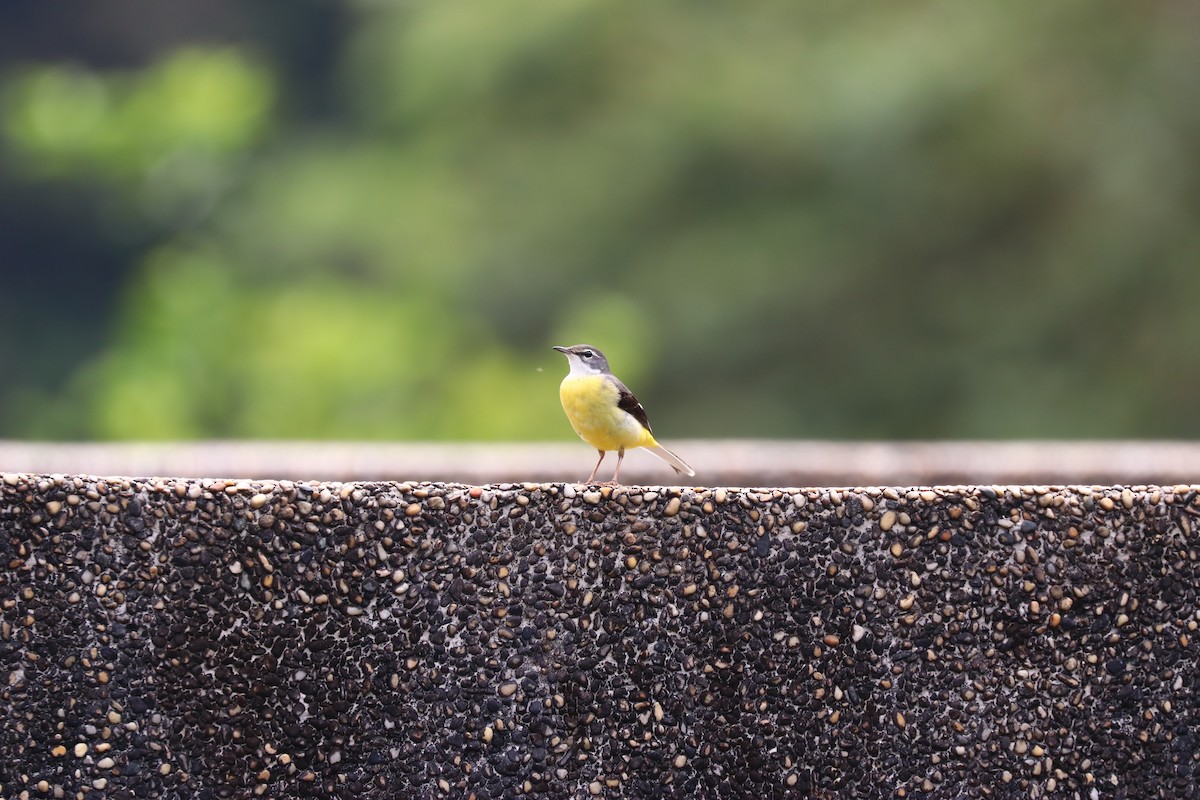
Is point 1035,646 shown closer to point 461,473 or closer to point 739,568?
point 739,568

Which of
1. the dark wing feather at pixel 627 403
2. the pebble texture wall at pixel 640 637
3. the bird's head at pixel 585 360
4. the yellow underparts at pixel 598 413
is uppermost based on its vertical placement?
the bird's head at pixel 585 360

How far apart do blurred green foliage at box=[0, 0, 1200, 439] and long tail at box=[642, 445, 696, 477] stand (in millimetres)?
6444

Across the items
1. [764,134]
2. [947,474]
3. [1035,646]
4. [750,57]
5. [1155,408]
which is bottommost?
[1035,646]

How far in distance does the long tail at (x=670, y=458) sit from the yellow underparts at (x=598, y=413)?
0.46ft

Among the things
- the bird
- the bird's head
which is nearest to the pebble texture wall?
the bird

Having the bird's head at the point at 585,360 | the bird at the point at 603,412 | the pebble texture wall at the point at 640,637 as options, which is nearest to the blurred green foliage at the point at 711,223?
the bird's head at the point at 585,360

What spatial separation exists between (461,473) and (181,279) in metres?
5.90

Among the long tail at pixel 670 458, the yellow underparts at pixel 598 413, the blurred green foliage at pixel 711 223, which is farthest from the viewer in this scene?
the blurred green foliage at pixel 711 223

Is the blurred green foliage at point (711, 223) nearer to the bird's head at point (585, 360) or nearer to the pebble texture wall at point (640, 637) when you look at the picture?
the bird's head at point (585, 360)

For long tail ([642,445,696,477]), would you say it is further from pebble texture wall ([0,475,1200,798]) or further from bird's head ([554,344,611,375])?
pebble texture wall ([0,475,1200,798])

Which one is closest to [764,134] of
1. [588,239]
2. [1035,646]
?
[588,239]

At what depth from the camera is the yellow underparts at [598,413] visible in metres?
3.06

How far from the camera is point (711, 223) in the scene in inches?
527

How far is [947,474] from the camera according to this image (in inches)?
187
